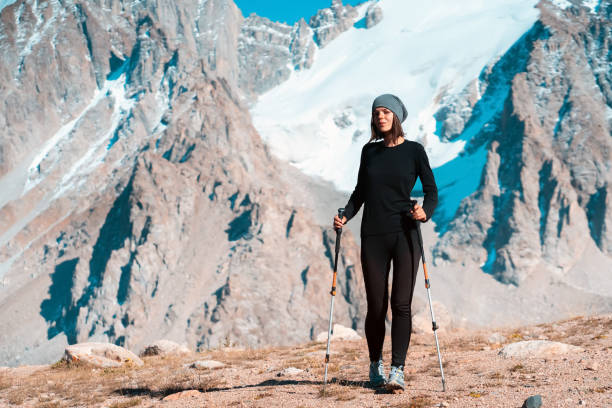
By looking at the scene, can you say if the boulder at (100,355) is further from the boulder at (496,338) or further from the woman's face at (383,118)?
the woman's face at (383,118)

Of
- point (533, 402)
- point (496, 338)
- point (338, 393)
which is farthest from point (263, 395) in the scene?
point (496, 338)

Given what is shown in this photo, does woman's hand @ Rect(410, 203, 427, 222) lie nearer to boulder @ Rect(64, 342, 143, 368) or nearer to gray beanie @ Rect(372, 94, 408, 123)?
gray beanie @ Rect(372, 94, 408, 123)

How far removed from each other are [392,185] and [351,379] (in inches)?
136

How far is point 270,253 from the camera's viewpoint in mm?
197125

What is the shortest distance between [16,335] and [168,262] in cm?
5257

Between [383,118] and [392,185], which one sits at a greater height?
[383,118]

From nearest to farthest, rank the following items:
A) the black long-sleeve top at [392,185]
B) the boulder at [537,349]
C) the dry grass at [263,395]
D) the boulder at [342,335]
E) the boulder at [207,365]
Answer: the black long-sleeve top at [392,185]
the dry grass at [263,395]
the boulder at [537,349]
the boulder at [207,365]
the boulder at [342,335]

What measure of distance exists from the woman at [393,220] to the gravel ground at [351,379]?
95cm

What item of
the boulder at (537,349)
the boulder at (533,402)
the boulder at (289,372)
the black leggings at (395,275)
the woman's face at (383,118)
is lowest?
the boulder at (289,372)

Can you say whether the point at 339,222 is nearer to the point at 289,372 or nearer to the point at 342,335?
the point at 289,372

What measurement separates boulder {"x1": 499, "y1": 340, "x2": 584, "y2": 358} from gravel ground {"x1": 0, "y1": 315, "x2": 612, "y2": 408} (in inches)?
6.6

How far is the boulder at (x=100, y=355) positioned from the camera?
→ 48.8 ft

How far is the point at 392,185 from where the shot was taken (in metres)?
7.45

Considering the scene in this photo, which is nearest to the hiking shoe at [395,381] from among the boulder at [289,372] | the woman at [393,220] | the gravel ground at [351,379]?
the woman at [393,220]
